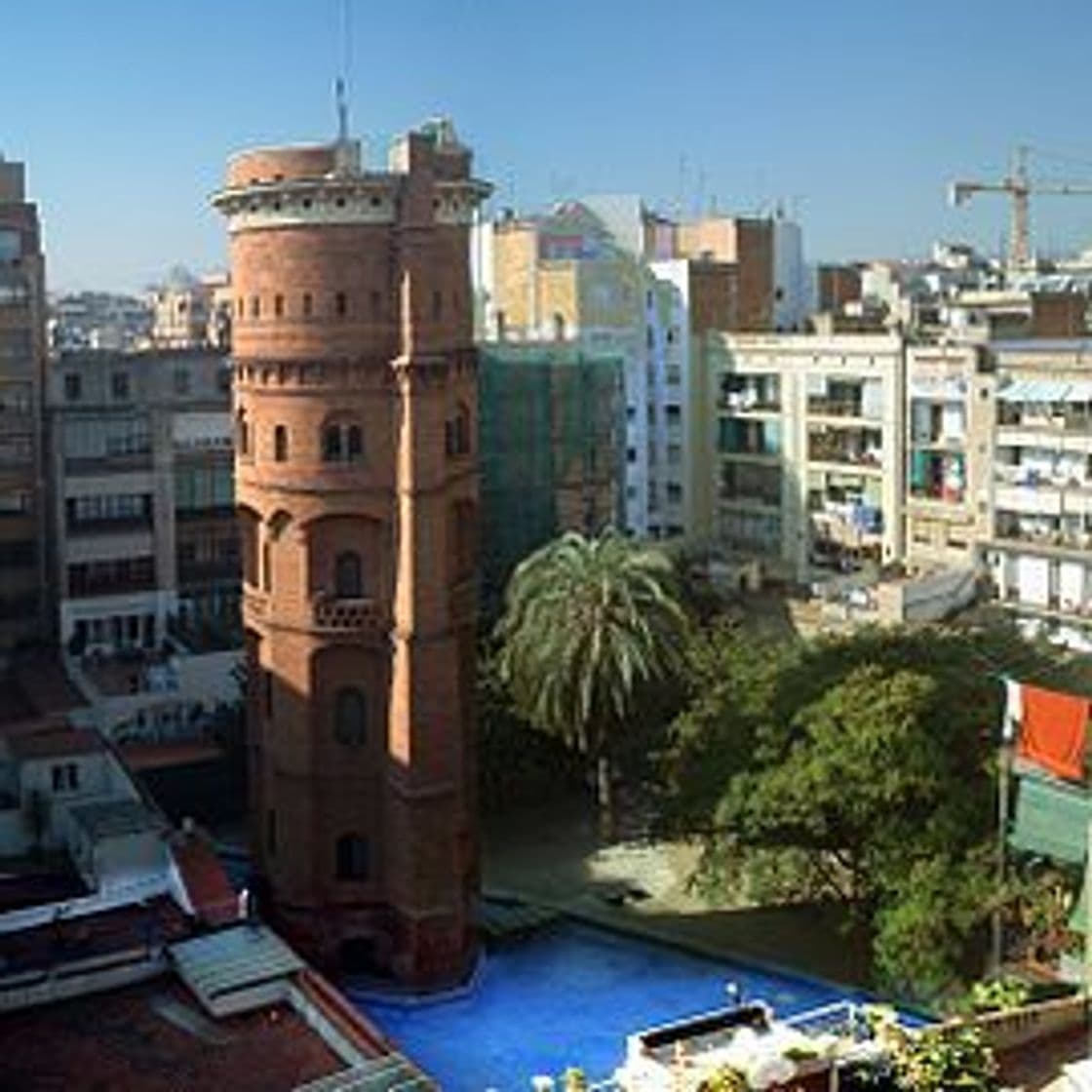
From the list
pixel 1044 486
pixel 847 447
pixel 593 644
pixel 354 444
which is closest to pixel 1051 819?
pixel 354 444

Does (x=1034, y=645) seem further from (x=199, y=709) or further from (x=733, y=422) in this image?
(x=733, y=422)

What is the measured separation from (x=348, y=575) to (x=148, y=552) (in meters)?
28.7

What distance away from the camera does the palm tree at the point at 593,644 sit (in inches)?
1950

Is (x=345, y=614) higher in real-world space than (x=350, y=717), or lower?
higher

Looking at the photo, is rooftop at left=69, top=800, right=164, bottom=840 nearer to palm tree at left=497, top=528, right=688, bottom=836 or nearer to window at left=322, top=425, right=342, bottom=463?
window at left=322, top=425, right=342, bottom=463

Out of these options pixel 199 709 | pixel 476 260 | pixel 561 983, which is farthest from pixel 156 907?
pixel 476 260

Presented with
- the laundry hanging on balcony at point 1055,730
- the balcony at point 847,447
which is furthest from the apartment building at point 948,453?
the laundry hanging on balcony at point 1055,730

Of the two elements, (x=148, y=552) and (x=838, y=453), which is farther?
(x=838, y=453)

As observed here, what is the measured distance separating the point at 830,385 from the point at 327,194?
1649 inches

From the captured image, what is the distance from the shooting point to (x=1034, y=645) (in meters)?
48.9

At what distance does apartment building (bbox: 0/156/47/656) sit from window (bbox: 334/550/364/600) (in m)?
31.7

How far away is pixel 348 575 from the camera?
39594 mm

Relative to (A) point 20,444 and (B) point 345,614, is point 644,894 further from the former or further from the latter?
(A) point 20,444

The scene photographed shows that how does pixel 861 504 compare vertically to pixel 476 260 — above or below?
below
